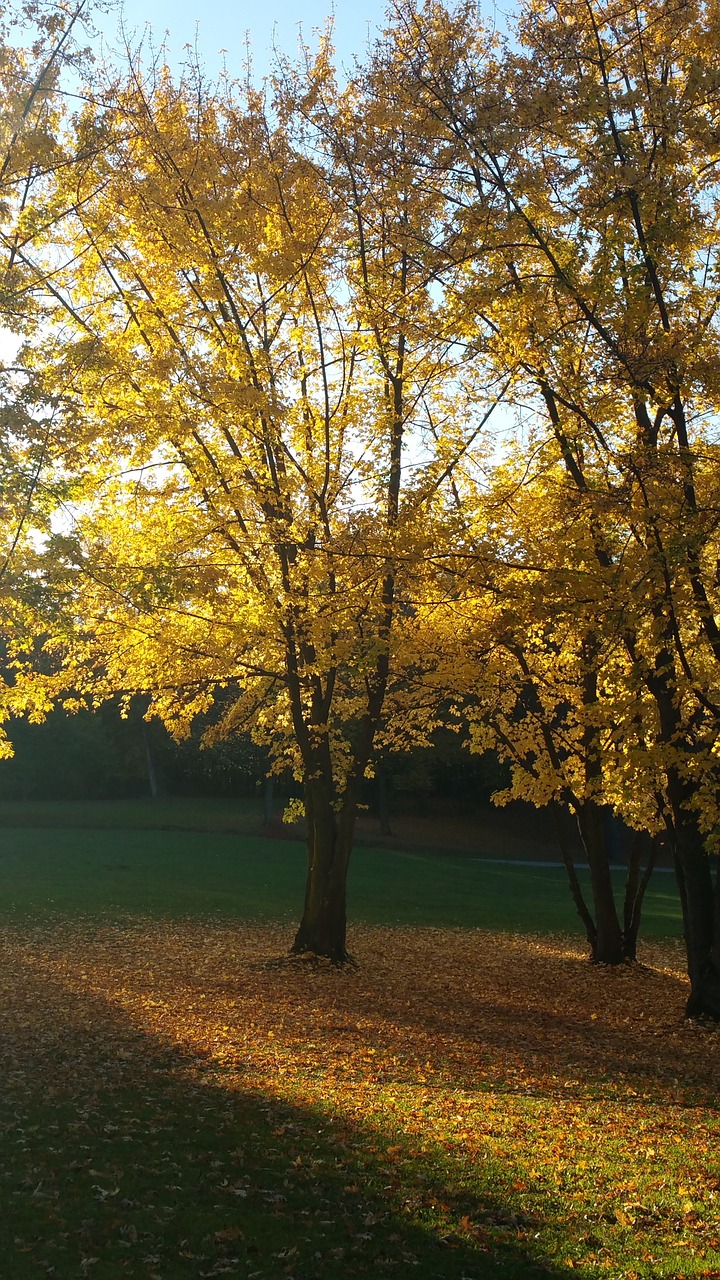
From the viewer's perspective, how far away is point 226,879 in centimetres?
3072

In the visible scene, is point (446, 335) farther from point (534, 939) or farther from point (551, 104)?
point (534, 939)

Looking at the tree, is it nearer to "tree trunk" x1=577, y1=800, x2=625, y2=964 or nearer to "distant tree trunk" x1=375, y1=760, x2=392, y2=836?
"tree trunk" x1=577, y1=800, x2=625, y2=964

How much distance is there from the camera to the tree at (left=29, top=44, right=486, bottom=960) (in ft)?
37.8

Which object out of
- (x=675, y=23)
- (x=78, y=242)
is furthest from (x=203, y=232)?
(x=675, y=23)

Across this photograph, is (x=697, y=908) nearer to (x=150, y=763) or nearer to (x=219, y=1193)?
(x=219, y=1193)

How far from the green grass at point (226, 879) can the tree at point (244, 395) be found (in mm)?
10656

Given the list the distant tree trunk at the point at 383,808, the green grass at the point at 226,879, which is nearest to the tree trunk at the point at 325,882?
the green grass at the point at 226,879

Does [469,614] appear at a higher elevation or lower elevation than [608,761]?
higher

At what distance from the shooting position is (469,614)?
44.2ft

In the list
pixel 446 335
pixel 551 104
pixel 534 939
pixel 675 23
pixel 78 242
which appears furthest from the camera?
pixel 534 939

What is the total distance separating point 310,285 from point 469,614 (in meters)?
5.21

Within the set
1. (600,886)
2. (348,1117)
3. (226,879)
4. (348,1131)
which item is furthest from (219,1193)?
(226,879)

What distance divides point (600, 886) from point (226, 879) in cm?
1662

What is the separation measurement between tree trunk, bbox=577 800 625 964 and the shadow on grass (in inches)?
369
